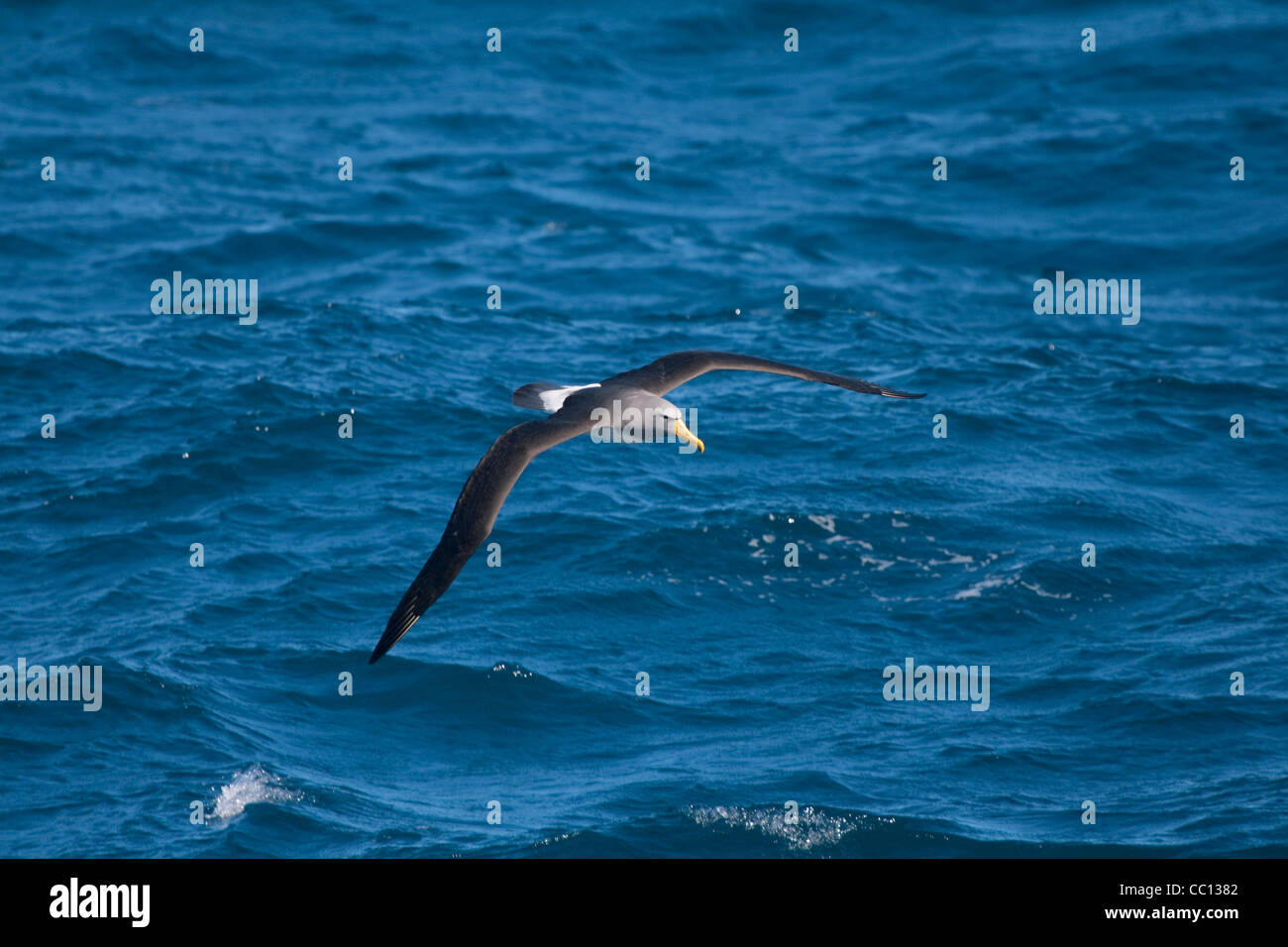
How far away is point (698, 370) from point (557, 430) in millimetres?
2467

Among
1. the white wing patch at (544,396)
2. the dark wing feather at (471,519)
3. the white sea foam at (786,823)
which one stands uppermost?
the white wing patch at (544,396)

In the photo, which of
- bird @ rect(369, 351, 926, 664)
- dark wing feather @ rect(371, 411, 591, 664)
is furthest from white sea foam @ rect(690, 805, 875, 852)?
dark wing feather @ rect(371, 411, 591, 664)

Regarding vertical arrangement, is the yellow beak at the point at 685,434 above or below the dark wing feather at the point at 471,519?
above

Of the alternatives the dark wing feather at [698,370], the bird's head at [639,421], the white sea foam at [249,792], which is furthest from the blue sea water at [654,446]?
the dark wing feather at [698,370]

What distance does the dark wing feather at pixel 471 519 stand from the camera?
1480 cm

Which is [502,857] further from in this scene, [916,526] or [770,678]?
[916,526]

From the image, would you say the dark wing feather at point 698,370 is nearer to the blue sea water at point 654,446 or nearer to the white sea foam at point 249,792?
the blue sea water at point 654,446

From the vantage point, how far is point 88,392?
27.4m

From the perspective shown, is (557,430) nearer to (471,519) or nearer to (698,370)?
(471,519)

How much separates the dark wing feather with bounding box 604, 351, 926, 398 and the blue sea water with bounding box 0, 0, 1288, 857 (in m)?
5.11

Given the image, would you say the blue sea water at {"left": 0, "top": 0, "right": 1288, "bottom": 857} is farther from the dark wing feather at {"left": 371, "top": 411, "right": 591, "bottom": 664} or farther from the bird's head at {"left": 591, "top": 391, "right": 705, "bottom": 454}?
the bird's head at {"left": 591, "top": 391, "right": 705, "bottom": 454}

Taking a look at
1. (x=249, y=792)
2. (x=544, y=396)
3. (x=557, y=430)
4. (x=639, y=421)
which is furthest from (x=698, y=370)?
(x=249, y=792)

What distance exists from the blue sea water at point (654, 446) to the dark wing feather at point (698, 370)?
5109 millimetres
